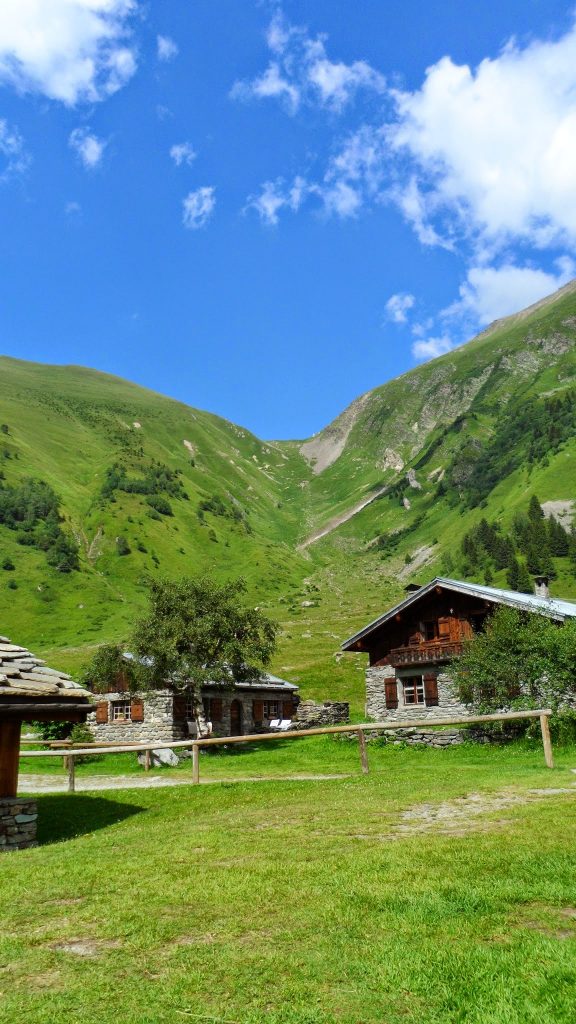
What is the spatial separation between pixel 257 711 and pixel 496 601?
21.2 metres

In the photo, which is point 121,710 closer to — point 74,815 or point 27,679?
point 74,815

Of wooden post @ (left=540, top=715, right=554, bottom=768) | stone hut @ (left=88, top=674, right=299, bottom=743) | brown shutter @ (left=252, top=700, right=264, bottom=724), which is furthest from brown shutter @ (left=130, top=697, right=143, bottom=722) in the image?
wooden post @ (left=540, top=715, right=554, bottom=768)

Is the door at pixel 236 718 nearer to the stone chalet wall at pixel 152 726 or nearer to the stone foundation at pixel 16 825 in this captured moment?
the stone chalet wall at pixel 152 726

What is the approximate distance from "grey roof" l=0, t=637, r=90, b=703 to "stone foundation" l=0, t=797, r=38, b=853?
221cm

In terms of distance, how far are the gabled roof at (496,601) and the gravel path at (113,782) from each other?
16.6 meters

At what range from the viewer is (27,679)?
1369cm

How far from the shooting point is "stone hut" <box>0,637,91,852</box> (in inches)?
510

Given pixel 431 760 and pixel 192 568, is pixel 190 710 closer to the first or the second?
pixel 431 760

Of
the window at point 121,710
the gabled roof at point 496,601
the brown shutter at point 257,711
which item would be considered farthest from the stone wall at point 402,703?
the window at point 121,710

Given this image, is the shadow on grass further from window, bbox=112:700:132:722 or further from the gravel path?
window, bbox=112:700:132:722

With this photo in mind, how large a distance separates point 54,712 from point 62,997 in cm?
905

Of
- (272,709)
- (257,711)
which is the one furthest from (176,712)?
(272,709)

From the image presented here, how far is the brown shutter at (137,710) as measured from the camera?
42656 millimetres

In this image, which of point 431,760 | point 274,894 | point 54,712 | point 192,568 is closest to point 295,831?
point 274,894
